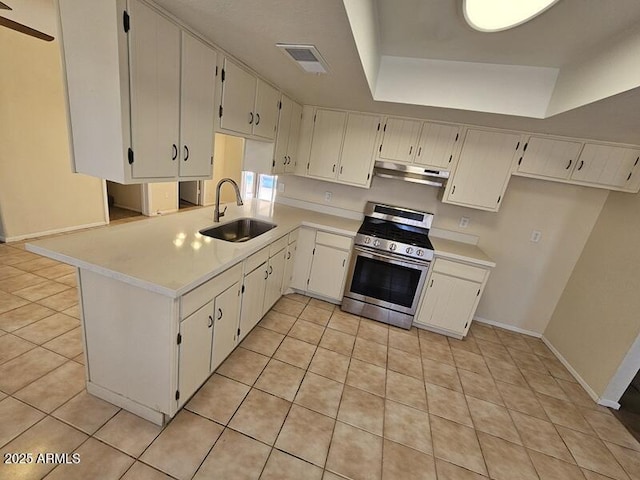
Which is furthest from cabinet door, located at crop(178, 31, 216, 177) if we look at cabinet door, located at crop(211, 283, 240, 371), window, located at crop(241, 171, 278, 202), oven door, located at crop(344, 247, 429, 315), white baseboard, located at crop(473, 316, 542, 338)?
white baseboard, located at crop(473, 316, 542, 338)

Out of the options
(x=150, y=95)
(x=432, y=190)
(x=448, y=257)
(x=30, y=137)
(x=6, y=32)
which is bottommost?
(x=448, y=257)

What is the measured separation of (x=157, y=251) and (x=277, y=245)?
1.06 m

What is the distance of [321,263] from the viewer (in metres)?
3.09

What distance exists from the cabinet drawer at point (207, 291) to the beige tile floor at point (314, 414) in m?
0.74

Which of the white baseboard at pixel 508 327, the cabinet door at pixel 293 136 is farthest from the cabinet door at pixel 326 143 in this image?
the white baseboard at pixel 508 327

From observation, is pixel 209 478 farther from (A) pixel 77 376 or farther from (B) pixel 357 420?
(A) pixel 77 376

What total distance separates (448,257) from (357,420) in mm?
1720

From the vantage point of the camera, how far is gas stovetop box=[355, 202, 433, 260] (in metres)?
2.77

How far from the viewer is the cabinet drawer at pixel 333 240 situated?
295cm

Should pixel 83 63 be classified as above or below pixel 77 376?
above

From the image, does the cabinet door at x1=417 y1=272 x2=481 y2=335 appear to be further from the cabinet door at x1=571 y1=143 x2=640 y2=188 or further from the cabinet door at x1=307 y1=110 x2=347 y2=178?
the cabinet door at x1=307 y1=110 x2=347 y2=178

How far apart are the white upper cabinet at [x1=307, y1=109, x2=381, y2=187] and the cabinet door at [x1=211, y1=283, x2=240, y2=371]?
6.01ft

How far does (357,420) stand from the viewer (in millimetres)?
1852

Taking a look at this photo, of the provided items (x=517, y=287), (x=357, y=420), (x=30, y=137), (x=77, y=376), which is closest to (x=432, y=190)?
(x=517, y=287)
